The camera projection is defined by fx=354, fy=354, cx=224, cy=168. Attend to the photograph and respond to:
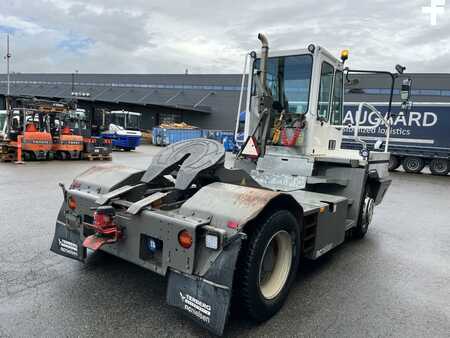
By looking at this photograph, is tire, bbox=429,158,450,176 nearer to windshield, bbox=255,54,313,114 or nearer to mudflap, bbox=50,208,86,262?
windshield, bbox=255,54,313,114

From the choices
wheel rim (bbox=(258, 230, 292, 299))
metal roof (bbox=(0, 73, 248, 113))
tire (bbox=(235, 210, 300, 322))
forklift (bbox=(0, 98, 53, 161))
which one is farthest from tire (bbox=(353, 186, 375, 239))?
metal roof (bbox=(0, 73, 248, 113))

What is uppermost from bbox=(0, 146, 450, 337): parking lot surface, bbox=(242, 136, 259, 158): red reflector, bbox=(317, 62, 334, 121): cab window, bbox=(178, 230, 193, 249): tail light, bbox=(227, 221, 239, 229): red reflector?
bbox=(317, 62, 334, 121): cab window

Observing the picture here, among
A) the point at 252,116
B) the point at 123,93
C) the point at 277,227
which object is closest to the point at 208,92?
the point at 123,93

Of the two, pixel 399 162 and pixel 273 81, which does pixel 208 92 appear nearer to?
pixel 399 162

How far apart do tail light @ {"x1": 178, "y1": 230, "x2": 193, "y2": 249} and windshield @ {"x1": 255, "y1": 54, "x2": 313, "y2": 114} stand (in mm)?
3178

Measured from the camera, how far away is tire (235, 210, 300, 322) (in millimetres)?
2870

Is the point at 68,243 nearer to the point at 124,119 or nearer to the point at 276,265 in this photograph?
the point at 276,265

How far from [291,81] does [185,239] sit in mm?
3468

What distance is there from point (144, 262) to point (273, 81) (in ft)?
11.6

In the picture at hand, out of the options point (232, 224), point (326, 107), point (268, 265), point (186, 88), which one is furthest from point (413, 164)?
point (186, 88)

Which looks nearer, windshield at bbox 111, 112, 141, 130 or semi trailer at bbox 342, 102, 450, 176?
semi trailer at bbox 342, 102, 450, 176

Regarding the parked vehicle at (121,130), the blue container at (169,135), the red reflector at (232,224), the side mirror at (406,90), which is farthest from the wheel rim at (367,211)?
the blue container at (169,135)

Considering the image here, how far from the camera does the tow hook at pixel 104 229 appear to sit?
10.0 feet

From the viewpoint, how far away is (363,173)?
204 inches
